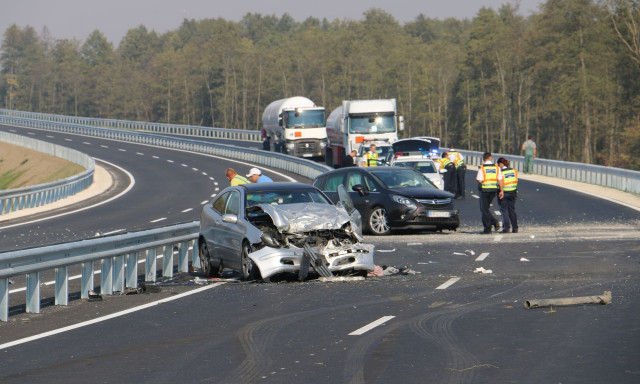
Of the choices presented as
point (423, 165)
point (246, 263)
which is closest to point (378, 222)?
point (246, 263)

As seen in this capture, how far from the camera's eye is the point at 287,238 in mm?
15781

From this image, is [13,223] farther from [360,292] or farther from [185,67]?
[185,67]

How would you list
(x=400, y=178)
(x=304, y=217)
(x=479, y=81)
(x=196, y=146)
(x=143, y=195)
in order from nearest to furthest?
(x=304, y=217) < (x=400, y=178) < (x=143, y=195) < (x=196, y=146) < (x=479, y=81)

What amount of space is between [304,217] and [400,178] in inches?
372

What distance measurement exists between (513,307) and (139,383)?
546 centimetres

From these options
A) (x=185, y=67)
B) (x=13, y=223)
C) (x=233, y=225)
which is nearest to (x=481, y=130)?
(x=185, y=67)

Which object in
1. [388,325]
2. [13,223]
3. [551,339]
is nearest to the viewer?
[551,339]

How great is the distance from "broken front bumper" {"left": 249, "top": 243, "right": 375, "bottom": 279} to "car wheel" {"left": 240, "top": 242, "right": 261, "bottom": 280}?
26cm

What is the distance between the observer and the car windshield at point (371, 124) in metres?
48.3

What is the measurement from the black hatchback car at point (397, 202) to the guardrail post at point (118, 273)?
9072 millimetres

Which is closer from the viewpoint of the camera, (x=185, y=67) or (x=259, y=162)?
(x=259, y=162)

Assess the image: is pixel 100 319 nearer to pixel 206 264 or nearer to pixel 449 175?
pixel 206 264

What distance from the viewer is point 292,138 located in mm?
60875

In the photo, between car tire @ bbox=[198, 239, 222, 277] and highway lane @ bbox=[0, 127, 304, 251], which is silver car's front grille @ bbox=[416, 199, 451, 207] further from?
car tire @ bbox=[198, 239, 222, 277]
